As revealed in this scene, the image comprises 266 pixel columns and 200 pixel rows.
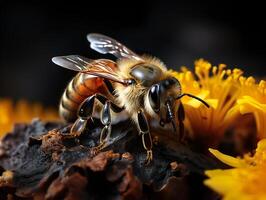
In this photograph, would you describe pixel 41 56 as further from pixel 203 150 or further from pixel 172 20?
pixel 203 150

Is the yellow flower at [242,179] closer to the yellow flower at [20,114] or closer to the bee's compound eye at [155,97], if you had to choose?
the bee's compound eye at [155,97]

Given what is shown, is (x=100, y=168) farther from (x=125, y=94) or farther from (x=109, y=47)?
(x=109, y=47)

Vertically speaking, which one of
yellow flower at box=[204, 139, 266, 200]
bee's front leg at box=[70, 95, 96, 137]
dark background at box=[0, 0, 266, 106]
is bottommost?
dark background at box=[0, 0, 266, 106]

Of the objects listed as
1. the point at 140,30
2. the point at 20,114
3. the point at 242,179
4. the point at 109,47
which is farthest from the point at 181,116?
the point at 140,30

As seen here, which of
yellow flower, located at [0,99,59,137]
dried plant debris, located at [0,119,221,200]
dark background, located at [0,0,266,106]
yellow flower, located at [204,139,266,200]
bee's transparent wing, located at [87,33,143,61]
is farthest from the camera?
dark background, located at [0,0,266,106]

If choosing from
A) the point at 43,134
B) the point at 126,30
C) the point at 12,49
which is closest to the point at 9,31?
the point at 12,49

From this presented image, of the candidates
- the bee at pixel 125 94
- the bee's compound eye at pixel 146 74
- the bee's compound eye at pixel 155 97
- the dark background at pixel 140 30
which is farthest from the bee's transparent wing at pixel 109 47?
the dark background at pixel 140 30

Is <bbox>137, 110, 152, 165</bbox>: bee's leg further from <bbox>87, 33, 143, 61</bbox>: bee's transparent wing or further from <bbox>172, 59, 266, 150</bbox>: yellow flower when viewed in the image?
<bbox>87, 33, 143, 61</bbox>: bee's transparent wing

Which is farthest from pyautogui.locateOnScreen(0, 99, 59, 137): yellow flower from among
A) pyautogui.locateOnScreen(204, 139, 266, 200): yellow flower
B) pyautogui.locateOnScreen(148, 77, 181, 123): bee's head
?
pyautogui.locateOnScreen(204, 139, 266, 200): yellow flower
